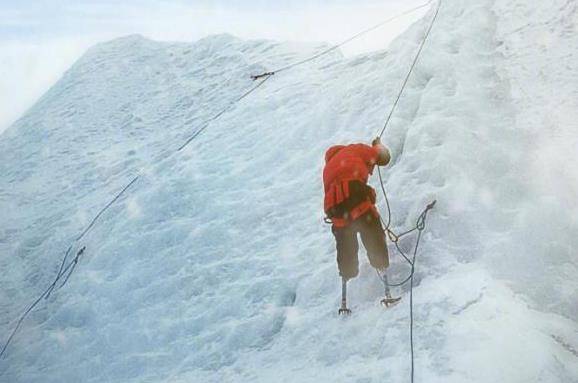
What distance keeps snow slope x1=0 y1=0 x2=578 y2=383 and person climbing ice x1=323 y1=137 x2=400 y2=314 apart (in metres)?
0.39

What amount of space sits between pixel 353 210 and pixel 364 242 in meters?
→ 0.33

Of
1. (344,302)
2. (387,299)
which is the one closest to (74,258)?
(344,302)

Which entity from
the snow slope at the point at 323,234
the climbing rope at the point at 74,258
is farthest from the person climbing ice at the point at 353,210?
the climbing rope at the point at 74,258

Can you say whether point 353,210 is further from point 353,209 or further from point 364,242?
point 364,242

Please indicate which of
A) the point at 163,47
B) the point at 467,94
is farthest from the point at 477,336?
the point at 163,47

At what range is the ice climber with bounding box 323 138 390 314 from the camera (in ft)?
17.4

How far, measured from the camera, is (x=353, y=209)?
5.30 m

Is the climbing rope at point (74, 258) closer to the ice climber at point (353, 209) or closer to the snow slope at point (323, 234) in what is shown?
the snow slope at point (323, 234)

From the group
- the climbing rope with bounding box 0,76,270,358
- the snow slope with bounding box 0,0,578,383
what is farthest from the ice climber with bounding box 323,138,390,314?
the climbing rope with bounding box 0,76,270,358

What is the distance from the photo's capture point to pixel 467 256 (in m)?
5.40

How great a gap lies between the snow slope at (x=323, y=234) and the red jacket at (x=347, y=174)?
817 mm

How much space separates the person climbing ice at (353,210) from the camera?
5.30 meters

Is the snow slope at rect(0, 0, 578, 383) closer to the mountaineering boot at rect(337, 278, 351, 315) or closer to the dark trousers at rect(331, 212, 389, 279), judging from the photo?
the mountaineering boot at rect(337, 278, 351, 315)

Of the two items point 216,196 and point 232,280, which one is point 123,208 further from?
point 232,280
